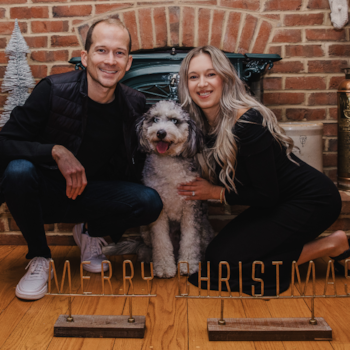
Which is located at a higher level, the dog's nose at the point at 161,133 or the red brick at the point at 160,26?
the red brick at the point at 160,26

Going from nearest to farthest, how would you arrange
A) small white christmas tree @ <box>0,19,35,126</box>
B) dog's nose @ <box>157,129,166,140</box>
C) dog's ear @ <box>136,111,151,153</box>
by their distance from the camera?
1. dog's nose @ <box>157,129,166,140</box>
2. dog's ear @ <box>136,111,151,153</box>
3. small white christmas tree @ <box>0,19,35,126</box>

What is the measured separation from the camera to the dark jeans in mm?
1822

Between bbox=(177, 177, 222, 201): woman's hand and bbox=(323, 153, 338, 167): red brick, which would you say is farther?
bbox=(323, 153, 338, 167): red brick

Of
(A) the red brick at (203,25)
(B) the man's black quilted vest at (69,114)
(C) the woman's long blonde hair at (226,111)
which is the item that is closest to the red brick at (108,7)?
(A) the red brick at (203,25)

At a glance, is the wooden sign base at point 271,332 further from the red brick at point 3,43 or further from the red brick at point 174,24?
the red brick at point 3,43

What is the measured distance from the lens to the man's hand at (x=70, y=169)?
1822 millimetres

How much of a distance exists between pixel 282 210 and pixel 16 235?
5.47 ft

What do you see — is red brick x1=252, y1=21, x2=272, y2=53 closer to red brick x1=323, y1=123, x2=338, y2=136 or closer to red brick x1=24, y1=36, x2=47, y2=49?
red brick x1=323, y1=123, x2=338, y2=136

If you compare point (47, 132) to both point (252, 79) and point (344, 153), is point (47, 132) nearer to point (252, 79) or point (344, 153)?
point (252, 79)

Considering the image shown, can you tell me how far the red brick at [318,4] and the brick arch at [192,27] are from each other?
263 mm

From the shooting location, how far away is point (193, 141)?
197 centimetres

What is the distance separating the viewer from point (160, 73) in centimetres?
251

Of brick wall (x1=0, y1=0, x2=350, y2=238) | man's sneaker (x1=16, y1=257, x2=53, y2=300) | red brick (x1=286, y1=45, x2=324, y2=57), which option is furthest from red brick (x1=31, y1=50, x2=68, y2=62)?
red brick (x1=286, y1=45, x2=324, y2=57)

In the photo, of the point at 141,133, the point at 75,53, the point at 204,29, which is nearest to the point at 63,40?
the point at 75,53
